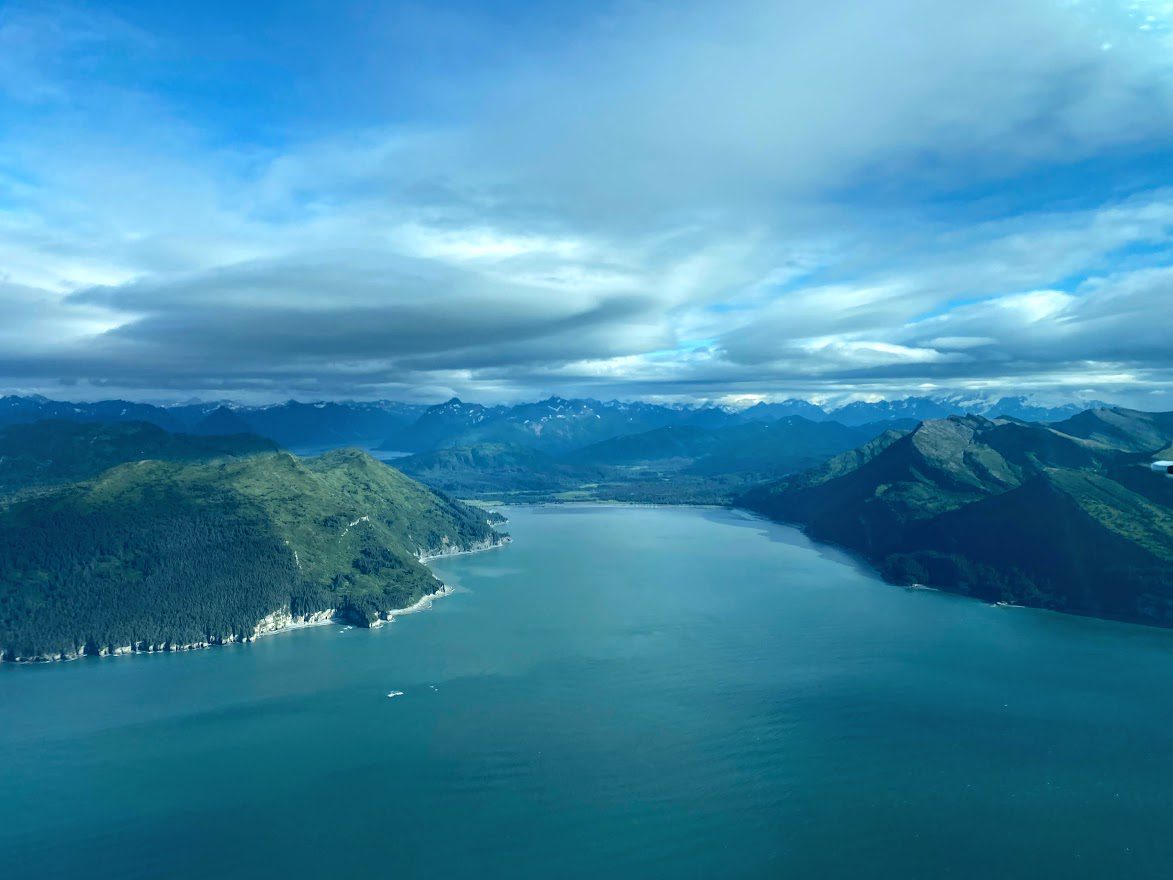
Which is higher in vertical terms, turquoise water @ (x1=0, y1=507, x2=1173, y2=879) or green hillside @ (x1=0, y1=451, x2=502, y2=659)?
green hillside @ (x1=0, y1=451, x2=502, y2=659)

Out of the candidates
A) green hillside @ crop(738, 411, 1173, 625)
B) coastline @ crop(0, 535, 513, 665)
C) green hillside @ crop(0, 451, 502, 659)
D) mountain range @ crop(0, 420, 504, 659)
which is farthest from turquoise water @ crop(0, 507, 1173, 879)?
green hillside @ crop(738, 411, 1173, 625)

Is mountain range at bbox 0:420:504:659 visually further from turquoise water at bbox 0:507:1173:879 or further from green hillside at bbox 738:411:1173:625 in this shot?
green hillside at bbox 738:411:1173:625

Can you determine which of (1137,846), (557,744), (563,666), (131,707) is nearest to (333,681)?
(131,707)

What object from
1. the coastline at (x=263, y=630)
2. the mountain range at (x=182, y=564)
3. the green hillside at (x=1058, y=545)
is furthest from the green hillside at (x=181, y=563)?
the green hillside at (x=1058, y=545)

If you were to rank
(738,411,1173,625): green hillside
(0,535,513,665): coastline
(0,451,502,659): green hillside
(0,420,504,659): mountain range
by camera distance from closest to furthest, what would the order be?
1. (0,535,513,665): coastline
2. (0,420,504,659): mountain range
3. (0,451,502,659): green hillside
4. (738,411,1173,625): green hillside

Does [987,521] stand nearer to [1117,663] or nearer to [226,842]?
[1117,663]

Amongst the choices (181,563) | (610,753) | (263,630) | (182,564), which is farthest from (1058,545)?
(181,563)
